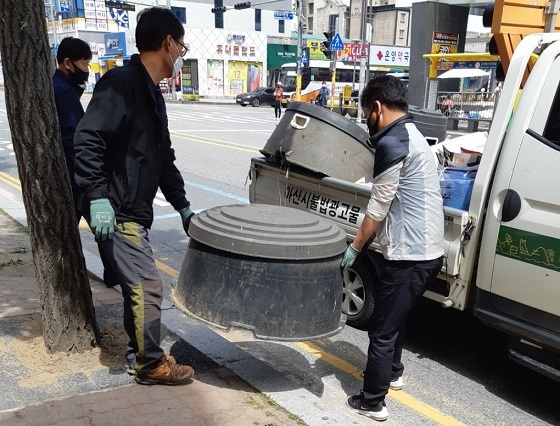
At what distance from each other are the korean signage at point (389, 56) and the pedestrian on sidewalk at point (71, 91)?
143 feet

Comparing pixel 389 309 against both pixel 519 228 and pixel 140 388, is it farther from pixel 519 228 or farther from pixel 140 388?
pixel 140 388

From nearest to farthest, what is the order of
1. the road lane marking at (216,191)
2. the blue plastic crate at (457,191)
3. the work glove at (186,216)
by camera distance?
the work glove at (186,216) → the blue plastic crate at (457,191) → the road lane marking at (216,191)

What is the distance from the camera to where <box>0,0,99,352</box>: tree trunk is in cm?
317

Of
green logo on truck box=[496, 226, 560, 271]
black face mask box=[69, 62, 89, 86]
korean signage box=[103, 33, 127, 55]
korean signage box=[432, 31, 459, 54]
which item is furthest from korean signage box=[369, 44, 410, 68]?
green logo on truck box=[496, 226, 560, 271]

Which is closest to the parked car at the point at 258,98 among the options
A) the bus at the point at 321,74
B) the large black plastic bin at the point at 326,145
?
the bus at the point at 321,74

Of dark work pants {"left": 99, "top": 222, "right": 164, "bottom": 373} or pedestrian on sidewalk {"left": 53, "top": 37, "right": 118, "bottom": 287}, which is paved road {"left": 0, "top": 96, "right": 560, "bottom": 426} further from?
pedestrian on sidewalk {"left": 53, "top": 37, "right": 118, "bottom": 287}

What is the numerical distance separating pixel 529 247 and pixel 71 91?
3.64 metres

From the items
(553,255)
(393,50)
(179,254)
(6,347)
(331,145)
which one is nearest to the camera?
(553,255)

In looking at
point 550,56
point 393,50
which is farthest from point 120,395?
point 393,50

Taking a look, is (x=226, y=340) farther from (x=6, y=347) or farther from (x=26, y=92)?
(x=26, y=92)

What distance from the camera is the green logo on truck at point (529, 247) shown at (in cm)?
310

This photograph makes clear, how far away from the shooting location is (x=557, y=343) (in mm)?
3121

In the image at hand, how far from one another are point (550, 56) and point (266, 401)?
262 cm

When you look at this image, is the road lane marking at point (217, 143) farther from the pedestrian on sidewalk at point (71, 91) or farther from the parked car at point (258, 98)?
the parked car at point (258, 98)
